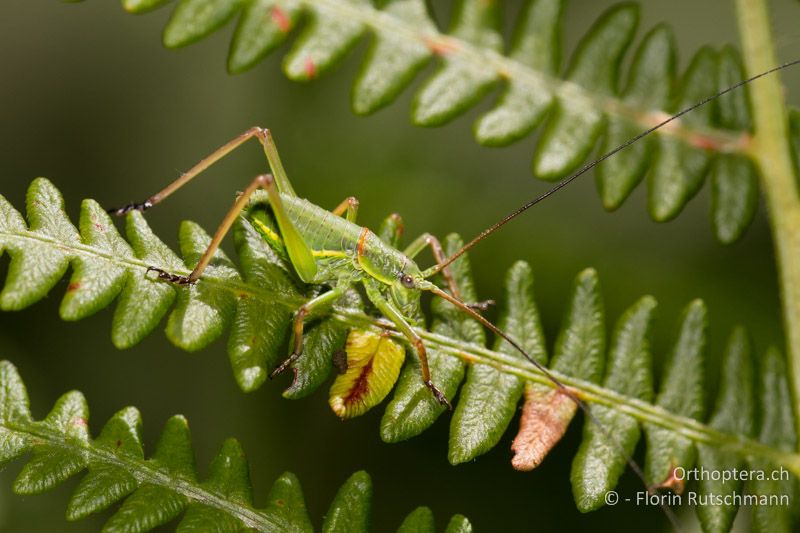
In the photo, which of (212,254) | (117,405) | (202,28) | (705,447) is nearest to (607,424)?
(705,447)

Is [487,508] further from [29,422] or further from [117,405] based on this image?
[29,422]

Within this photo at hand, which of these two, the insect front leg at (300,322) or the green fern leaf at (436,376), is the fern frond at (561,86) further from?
the insect front leg at (300,322)

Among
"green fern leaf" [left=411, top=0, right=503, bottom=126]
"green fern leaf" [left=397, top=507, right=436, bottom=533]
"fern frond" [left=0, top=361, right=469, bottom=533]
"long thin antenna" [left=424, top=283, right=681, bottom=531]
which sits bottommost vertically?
"fern frond" [left=0, top=361, right=469, bottom=533]

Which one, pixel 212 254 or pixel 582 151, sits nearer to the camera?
pixel 212 254

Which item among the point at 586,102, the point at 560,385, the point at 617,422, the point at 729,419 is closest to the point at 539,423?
the point at 560,385

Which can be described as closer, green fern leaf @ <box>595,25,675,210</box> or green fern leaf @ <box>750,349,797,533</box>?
green fern leaf @ <box>750,349,797,533</box>

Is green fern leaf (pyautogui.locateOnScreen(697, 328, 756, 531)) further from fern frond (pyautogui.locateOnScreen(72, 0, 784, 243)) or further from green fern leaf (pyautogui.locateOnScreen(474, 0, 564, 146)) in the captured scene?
green fern leaf (pyautogui.locateOnScreen(474, 0, 564, 146))

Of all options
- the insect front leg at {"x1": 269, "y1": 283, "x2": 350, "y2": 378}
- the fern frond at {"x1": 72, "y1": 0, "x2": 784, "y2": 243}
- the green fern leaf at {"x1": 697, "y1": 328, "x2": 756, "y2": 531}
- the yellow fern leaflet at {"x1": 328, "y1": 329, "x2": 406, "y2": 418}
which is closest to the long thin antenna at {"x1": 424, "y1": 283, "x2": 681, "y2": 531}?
the green fern leaf at {"x1": 697, "y1": 328, "x2": 756, "y2": 531}
